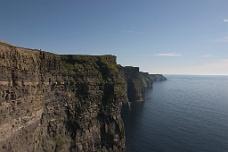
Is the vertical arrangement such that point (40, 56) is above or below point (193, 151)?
above

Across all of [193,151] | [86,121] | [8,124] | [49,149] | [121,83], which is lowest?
[193,151]

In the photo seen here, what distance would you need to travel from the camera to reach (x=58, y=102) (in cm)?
5403

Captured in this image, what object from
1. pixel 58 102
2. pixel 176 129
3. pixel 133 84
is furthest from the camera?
pixel 133 84

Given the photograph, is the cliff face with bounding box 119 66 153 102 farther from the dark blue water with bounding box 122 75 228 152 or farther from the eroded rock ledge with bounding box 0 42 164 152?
the eroded rock ledge with bounding box 0 42 164 152

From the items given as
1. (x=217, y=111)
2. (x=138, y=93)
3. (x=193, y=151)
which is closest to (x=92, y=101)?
(x=193, y=151)

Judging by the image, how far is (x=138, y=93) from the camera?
583 feet

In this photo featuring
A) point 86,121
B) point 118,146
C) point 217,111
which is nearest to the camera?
point 86,121

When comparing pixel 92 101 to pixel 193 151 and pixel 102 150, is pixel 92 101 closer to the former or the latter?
pixel 102 150

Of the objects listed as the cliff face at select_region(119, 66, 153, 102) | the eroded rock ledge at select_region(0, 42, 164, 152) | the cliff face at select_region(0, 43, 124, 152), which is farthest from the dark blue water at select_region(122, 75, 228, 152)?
the cliff face at select_region(119, 66, 153, 102)

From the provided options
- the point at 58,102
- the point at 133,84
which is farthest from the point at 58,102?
the point at 133,84

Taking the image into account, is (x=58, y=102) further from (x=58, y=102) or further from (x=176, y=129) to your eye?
(x=176, y=129)

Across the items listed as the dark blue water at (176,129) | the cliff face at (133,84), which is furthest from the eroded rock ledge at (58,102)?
the cliff face at (133,84)

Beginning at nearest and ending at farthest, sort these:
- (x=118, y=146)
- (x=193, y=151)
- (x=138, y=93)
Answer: (x=118, y=146)
(x=193, y=151)
(x=138, y=93)

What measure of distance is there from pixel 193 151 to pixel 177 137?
555 inches
